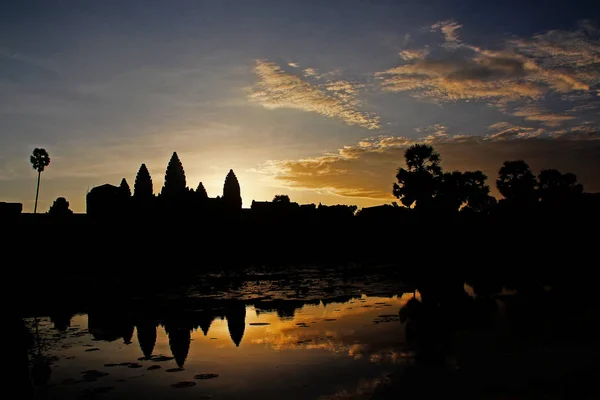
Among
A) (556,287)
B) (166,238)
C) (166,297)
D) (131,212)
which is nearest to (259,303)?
(166,297)

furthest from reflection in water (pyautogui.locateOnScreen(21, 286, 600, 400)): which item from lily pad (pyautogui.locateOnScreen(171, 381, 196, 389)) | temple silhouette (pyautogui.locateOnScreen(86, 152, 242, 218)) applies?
temple silhouette (pyautogui.locateOnScreen(86, 152, 242, 218))

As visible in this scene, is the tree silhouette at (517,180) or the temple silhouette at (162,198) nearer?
the temple silhouette at (162,198)

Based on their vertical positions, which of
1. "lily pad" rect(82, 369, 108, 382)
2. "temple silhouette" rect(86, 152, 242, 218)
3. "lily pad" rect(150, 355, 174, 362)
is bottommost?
"lily pad" rect(82, 369, 108, 382)

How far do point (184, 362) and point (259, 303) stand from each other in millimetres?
9027

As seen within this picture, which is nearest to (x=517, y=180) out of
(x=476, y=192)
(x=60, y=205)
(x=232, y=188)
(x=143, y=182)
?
(x=476, y=192)

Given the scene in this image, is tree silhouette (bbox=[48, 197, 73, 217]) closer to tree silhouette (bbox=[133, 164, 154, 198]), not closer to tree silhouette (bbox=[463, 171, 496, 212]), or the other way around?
tree silhouette (bbox=[133, 164, 154, 198])

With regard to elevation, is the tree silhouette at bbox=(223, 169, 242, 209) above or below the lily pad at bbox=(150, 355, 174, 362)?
above

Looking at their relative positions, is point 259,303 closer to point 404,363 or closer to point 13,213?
point 404,363

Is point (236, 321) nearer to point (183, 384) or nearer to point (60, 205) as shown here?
point (183, 384)

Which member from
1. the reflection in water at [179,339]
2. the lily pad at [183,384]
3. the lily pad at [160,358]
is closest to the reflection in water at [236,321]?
the reflection in water at [179,339]

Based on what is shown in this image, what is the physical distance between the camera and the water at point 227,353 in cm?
A: 816

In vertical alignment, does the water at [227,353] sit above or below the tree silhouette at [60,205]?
below

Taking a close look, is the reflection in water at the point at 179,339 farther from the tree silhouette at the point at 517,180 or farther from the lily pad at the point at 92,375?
the tree silhouette at the point at 517,180

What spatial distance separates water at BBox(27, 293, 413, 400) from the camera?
8156 millimetres
